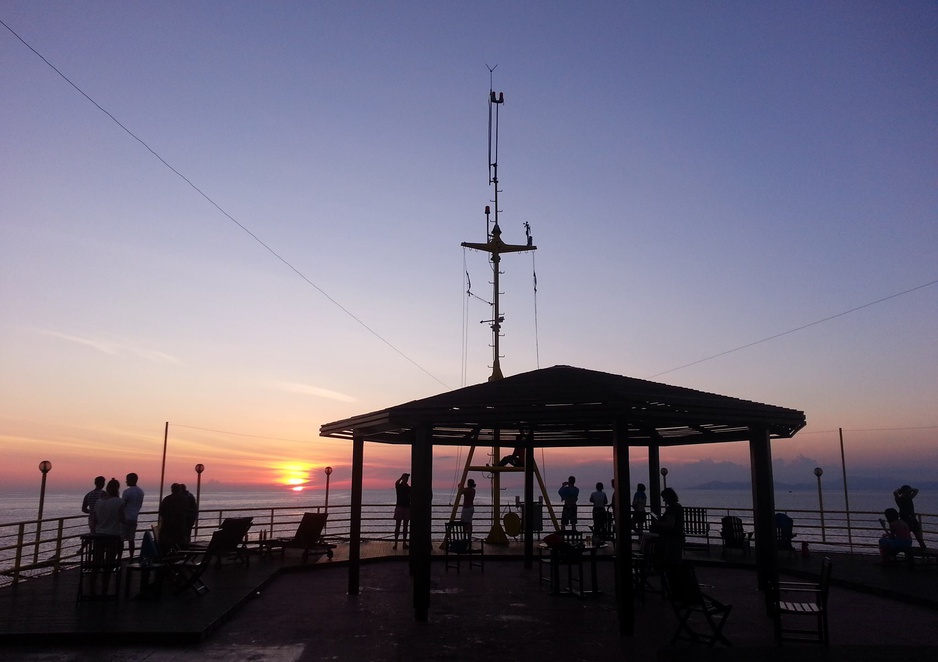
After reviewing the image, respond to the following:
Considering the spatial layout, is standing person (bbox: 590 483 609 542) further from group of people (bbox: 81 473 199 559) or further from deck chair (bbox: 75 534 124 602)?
deck chair (bbox: 75 534 124 602)

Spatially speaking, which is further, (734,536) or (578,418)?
(734,536)

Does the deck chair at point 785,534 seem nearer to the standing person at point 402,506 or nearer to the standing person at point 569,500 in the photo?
the standing person at point 569,500

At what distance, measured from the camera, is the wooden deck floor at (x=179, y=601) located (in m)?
7.68

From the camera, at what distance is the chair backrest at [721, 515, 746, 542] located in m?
14.8

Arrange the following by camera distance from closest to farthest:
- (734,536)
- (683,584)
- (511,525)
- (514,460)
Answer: (683,584) < (734,536) < (514,460) < (511,525)

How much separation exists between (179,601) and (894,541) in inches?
476

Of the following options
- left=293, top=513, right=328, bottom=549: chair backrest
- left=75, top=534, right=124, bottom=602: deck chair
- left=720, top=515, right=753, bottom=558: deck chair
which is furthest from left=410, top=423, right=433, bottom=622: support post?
left=720, top=515, right=753, bottom=558: deck chair

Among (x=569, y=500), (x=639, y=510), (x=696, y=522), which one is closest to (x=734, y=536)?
(x=696, y=522)

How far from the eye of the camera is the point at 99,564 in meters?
9.57

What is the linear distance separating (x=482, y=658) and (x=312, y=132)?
28.9 feet

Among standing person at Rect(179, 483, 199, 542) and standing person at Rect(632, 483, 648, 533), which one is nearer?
standing person at Rect(179, 483, 199, 542)

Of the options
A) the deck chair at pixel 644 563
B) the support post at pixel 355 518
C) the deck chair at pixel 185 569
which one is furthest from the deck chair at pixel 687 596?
the deck chair at pixel 185 569

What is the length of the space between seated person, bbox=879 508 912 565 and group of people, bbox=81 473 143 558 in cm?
1267

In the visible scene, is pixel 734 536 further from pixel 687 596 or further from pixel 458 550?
pixel 687 596
